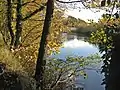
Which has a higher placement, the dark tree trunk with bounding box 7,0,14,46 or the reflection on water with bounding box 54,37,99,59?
the dark tree trunk with bounding box 7,0,14,46

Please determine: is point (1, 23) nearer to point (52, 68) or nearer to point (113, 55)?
point (52, 68)

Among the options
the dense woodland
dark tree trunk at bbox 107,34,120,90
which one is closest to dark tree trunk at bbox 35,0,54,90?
the dense woodland

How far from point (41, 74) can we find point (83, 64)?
170cm

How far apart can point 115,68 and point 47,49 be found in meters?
7.24

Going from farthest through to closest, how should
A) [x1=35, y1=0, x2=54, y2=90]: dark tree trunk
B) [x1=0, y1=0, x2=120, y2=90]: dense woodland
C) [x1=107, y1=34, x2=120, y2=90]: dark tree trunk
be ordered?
[x1=35, y1=0, x2=54, y2=90]: dark tree trunk, [x1=0, y1=0, x2=120, y2=90]: dense woodland, [x1=107, y1=34, x2=120, y2=90]: dark tree trunk

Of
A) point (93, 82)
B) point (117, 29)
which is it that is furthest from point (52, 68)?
point (93, 82)

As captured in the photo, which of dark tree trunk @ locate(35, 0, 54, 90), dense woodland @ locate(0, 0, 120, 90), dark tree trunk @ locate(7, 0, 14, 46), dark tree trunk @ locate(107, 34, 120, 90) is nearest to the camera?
dark tree trunk @ locate(107, 34, 120, 90)

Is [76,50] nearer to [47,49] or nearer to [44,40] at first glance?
[47,49]

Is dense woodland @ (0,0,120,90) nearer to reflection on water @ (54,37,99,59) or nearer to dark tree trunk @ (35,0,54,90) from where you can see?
dark tree trunk @ (35,0,54,90)

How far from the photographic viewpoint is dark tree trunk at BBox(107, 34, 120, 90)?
807cm

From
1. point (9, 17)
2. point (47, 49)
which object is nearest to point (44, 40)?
point (47, 49)

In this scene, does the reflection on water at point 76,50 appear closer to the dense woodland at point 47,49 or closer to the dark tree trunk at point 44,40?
the dense woodland at point 47,49

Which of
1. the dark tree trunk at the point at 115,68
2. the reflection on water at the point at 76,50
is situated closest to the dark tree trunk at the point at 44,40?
the dark tree trunk at the point at 115,68

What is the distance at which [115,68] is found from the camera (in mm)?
8273
